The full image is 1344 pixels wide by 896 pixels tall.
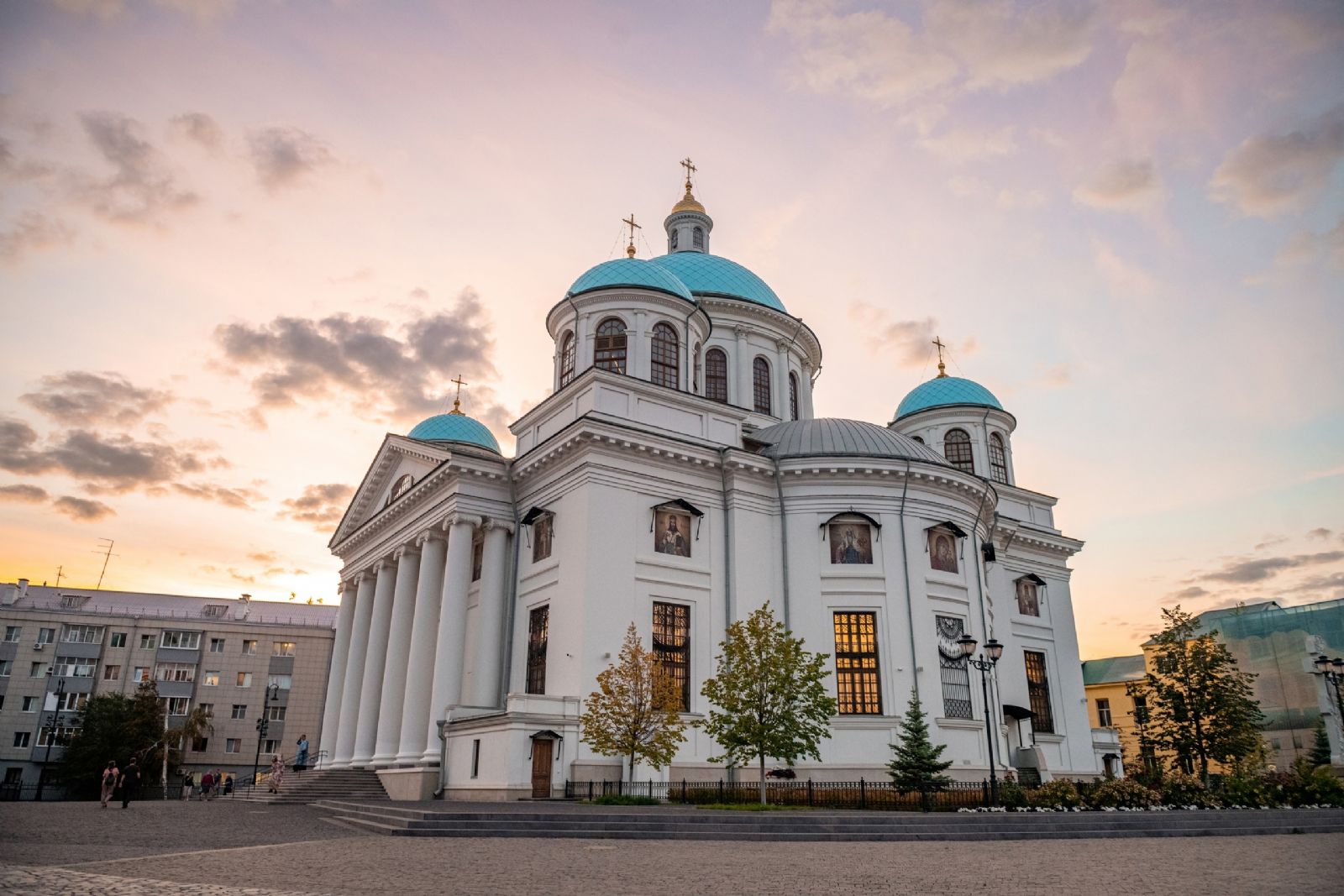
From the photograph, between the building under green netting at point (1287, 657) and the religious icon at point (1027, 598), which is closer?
the religious icon at point (1027, 598)

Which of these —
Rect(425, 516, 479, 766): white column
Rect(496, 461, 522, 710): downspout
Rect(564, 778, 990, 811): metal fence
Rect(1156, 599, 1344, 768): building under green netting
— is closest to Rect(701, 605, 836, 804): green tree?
Rect(564, 778, 990, 811): metal fence

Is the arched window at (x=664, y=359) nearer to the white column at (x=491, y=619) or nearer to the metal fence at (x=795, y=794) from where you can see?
the white column at (x=491, y=619)

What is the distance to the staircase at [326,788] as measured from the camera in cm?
2798

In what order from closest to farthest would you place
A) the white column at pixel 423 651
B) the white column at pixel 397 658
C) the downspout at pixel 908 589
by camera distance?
the downspout at pixel 908 589
the white column at pixel 423 651
the white column at pixel 397 658

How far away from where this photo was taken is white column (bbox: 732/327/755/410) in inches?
1432

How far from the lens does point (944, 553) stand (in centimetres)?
2897

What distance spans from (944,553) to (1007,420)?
1444 cm

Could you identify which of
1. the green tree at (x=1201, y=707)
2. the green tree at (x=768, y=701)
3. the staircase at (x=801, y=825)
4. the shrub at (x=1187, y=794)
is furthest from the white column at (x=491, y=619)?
the green tree at (x=1201, y=707)

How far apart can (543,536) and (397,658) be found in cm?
788

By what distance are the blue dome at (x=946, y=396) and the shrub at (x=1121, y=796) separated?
71.6 feet

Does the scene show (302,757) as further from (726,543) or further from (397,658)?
(726,543)

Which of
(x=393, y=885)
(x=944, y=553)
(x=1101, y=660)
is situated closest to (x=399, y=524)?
(x=944, y=553)

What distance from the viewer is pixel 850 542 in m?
28.2

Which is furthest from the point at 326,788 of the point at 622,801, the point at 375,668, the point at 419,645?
the point at 622,801
